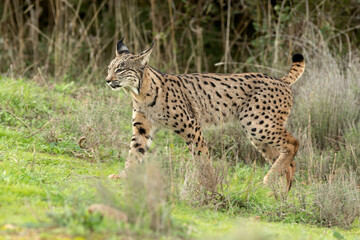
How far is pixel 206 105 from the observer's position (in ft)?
24.8

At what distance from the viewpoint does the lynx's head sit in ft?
22.1

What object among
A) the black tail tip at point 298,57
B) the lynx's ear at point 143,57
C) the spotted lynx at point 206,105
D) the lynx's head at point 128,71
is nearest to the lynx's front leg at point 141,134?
the spotted lynx at point 206,105

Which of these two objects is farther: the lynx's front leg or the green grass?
the lynx's front leg

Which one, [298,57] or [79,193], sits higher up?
[298,57]

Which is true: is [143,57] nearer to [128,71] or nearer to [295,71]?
[128,71]

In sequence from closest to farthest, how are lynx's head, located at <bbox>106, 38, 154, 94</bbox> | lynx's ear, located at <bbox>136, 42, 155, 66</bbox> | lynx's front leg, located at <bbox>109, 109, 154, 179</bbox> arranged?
lynx's head, located at <bbox>106, 38, 154, 94</bbox>, lynx's ear, located at <bbox>136, 42, 155, 66</bbox>, lynx's front leg, located at <bbox>109, 109, 154, 179</bbox>

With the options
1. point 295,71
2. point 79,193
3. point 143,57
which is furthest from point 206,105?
point 79,193

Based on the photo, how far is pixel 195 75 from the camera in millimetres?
7809

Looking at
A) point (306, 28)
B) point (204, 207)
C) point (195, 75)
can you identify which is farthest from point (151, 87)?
point (306, 28)

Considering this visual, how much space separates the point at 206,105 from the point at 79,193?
344cm

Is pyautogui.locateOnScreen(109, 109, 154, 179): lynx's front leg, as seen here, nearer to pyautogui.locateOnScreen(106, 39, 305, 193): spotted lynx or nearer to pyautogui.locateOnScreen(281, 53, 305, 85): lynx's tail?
pyautogui.locateOnScreen(106, 39, 305, 193): spotted lynx

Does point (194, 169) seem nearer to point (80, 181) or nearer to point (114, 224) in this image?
point (80, 181)

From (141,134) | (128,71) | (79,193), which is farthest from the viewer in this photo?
(141,134)

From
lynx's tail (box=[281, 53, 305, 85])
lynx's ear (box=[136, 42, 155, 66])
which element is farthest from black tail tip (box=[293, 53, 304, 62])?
lynx's ear (box=[136, 42, 155, 66])
